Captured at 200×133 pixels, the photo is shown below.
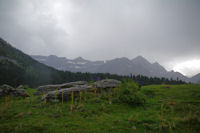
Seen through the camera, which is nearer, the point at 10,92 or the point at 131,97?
the point at 131,97

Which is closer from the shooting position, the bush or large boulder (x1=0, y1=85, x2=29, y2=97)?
the bush

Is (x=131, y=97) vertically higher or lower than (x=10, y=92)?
higher

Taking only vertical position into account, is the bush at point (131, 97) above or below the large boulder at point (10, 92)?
A: above

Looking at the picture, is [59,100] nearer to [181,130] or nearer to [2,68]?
[181,130]

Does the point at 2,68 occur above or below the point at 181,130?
above

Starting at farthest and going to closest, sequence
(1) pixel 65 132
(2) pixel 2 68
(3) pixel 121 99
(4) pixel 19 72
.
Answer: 1. (4) pixel 19 72
2. (2) pixel 2 68
3. (3) pixel 121 99
4. (1) pixel 65 132

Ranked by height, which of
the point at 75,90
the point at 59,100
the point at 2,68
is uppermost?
the point at 2,68

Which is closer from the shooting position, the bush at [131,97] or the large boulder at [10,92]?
the bush at [131,97]

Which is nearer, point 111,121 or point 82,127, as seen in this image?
point 82,127

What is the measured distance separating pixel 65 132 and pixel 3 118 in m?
5.71

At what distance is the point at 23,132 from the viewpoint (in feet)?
17.6

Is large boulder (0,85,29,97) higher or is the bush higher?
the bush

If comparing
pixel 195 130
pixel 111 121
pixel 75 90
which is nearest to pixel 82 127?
pixel 111 121

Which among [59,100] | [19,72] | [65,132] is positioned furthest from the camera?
[19,72]
